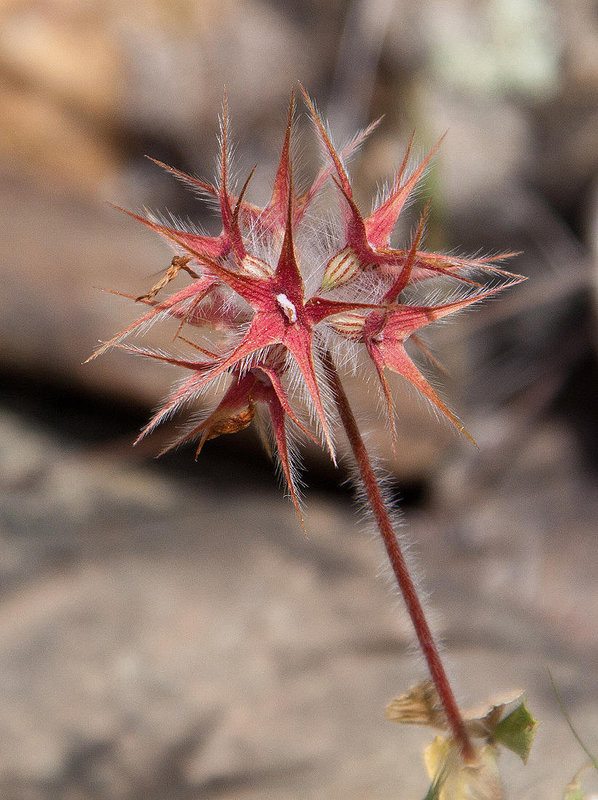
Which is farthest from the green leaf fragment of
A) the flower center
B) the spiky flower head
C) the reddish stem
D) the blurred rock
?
the flower center

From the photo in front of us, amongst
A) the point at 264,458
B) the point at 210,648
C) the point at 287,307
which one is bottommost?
the point at 287,307

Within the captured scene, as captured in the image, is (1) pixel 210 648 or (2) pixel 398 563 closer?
(2) pixel 398 563

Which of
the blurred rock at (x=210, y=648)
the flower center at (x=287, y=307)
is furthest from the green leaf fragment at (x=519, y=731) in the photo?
the flower center at (x=287, y=307)

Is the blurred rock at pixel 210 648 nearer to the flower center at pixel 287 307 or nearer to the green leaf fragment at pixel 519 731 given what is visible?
the green leaf fragment at pixel 519 731

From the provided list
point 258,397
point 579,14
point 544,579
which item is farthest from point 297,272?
point 579,14

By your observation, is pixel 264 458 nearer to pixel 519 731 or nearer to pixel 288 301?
pixel 519 731

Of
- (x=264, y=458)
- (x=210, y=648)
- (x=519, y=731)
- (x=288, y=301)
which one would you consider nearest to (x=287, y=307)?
(x=288, y=301)
